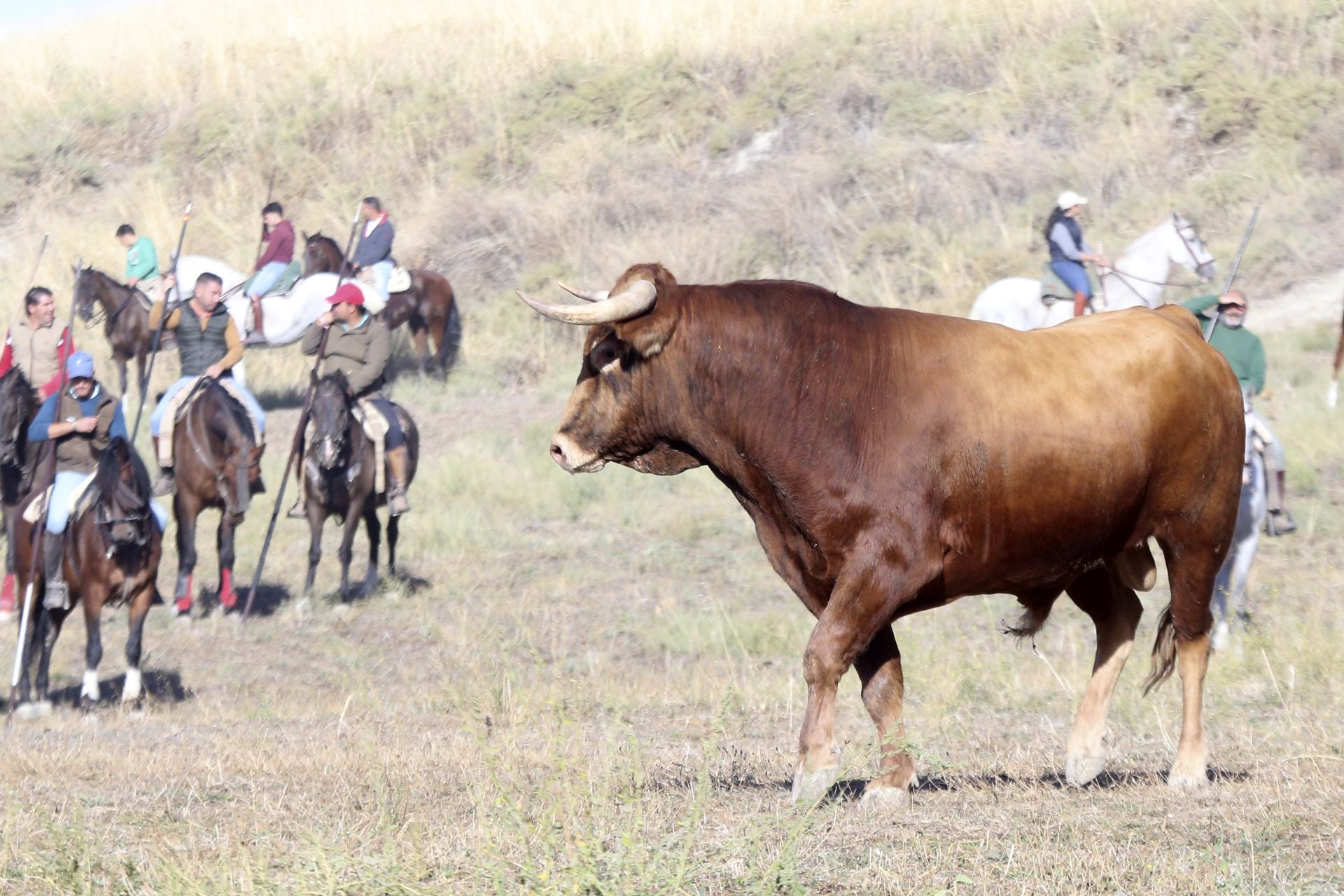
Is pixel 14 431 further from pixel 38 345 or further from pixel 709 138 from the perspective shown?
pixel 709 138

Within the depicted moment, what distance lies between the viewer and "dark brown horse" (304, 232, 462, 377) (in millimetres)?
22500

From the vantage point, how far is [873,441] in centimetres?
586

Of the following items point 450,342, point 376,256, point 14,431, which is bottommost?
point 450,342

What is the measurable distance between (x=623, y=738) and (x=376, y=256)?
15.2 metres

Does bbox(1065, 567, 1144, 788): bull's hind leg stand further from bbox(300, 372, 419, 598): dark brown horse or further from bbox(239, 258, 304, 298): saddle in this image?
bbox(239, 258, 304, 298): saddle

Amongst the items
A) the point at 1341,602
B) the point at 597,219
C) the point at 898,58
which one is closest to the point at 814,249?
the point at 597,219

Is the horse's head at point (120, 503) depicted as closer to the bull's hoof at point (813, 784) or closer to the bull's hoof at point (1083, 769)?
the bull's hoof at point (813, 784)

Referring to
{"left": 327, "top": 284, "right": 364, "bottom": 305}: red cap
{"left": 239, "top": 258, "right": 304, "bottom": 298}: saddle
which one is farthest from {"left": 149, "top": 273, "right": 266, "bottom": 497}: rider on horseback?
{"left": 239, "top": 258, "right": 304, "bottom": 298}: saddle

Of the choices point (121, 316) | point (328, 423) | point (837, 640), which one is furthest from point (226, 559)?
point (837, 640)

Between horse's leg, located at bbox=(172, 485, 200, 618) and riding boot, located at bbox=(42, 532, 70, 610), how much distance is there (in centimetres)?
342

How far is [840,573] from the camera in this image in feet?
18.9

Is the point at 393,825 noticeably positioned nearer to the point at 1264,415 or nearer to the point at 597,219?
the point at 1264,415

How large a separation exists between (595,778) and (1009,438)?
6.13 ft

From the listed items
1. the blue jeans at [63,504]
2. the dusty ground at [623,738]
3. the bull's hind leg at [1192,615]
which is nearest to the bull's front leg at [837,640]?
the dusty ground at [623,738]
